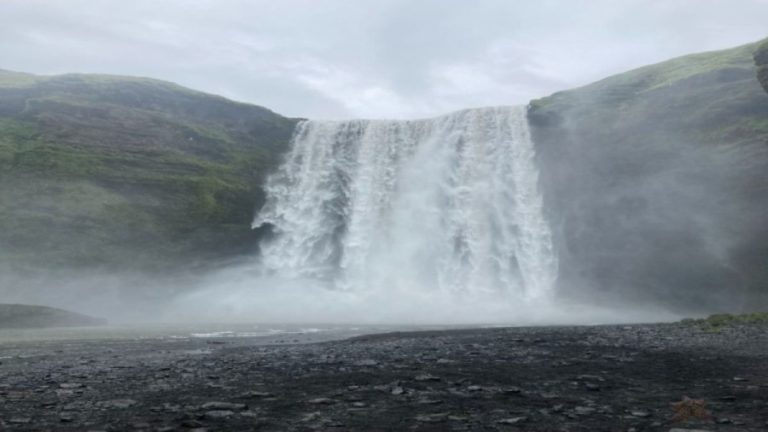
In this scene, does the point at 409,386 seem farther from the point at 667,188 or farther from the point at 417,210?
the point at 417,210

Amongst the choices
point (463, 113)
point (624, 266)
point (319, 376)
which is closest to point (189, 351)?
point (319, 376)

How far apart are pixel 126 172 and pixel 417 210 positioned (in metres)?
28.8

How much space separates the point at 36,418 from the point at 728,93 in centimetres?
5762

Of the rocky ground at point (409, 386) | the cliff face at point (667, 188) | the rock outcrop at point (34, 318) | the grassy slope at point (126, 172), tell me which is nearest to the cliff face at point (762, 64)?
the cliff face at point (667, 188)

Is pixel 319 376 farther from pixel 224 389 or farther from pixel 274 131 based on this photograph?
pixel 274 131

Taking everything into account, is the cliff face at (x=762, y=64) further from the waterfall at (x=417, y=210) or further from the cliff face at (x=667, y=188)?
the waterfall at (x=417, y=210)

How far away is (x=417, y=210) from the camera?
6225 centimetres

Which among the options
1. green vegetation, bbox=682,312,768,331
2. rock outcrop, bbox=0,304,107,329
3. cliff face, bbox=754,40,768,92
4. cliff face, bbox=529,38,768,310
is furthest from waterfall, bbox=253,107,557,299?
green vegetation, bbox=682,312,768,331

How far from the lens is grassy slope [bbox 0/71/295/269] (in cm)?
5841

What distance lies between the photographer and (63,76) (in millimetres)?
86000

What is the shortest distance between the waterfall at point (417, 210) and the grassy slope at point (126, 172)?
488 cm

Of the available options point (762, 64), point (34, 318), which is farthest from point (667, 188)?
point (34, 318)

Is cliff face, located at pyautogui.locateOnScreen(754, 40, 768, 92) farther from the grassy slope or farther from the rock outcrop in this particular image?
the rock outcrop

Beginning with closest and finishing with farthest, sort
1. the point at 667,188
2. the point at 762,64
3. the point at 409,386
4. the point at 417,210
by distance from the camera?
the point at 409,386 → the point at 762,64 → the point at 667,188 → the point at 417,210
